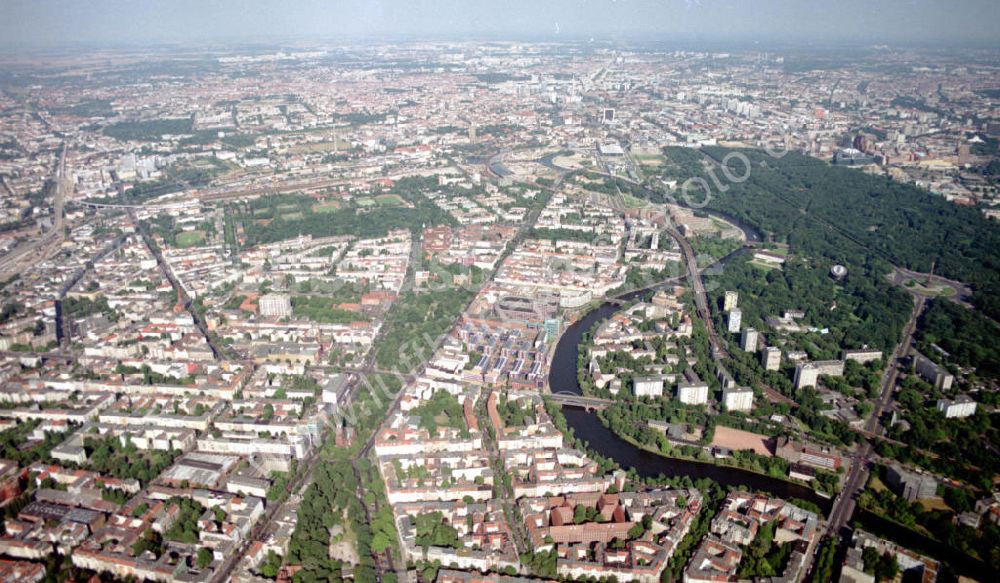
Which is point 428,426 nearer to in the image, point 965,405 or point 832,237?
point 965,405

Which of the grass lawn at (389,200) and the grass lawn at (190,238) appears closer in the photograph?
the grass lawn at (190,238)

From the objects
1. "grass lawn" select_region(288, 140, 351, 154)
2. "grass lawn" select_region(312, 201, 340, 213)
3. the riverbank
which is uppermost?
"grass lawn" select_region(288, 140, 351, 154)

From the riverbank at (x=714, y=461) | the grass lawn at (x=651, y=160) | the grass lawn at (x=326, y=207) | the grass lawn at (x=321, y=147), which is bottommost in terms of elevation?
the riverbank at (x=714, y=461)

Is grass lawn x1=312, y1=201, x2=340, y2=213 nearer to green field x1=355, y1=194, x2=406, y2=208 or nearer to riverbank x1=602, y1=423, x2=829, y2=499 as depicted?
green field x1=355, y1=194, x2=406, y2=208

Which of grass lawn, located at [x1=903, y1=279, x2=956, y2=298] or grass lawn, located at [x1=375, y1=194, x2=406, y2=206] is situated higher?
grass lawn, located at [x1=375, y1=194, x2=406, y2=206]

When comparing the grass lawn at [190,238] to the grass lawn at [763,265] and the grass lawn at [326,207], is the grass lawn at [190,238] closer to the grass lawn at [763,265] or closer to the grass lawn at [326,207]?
the grass lawn at [326,207]

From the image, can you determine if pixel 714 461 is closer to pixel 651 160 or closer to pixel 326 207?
pixel 326 207

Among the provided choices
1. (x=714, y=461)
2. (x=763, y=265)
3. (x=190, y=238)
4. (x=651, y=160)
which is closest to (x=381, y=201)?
(x=190, y=238)

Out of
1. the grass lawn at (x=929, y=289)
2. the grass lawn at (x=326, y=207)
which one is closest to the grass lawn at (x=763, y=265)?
the grass lawn at (x=929, y=289)

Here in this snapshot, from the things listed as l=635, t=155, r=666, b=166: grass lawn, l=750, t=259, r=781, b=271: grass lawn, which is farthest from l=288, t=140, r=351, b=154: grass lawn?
l=750, t=259, r=781, b=271: grass lawn
